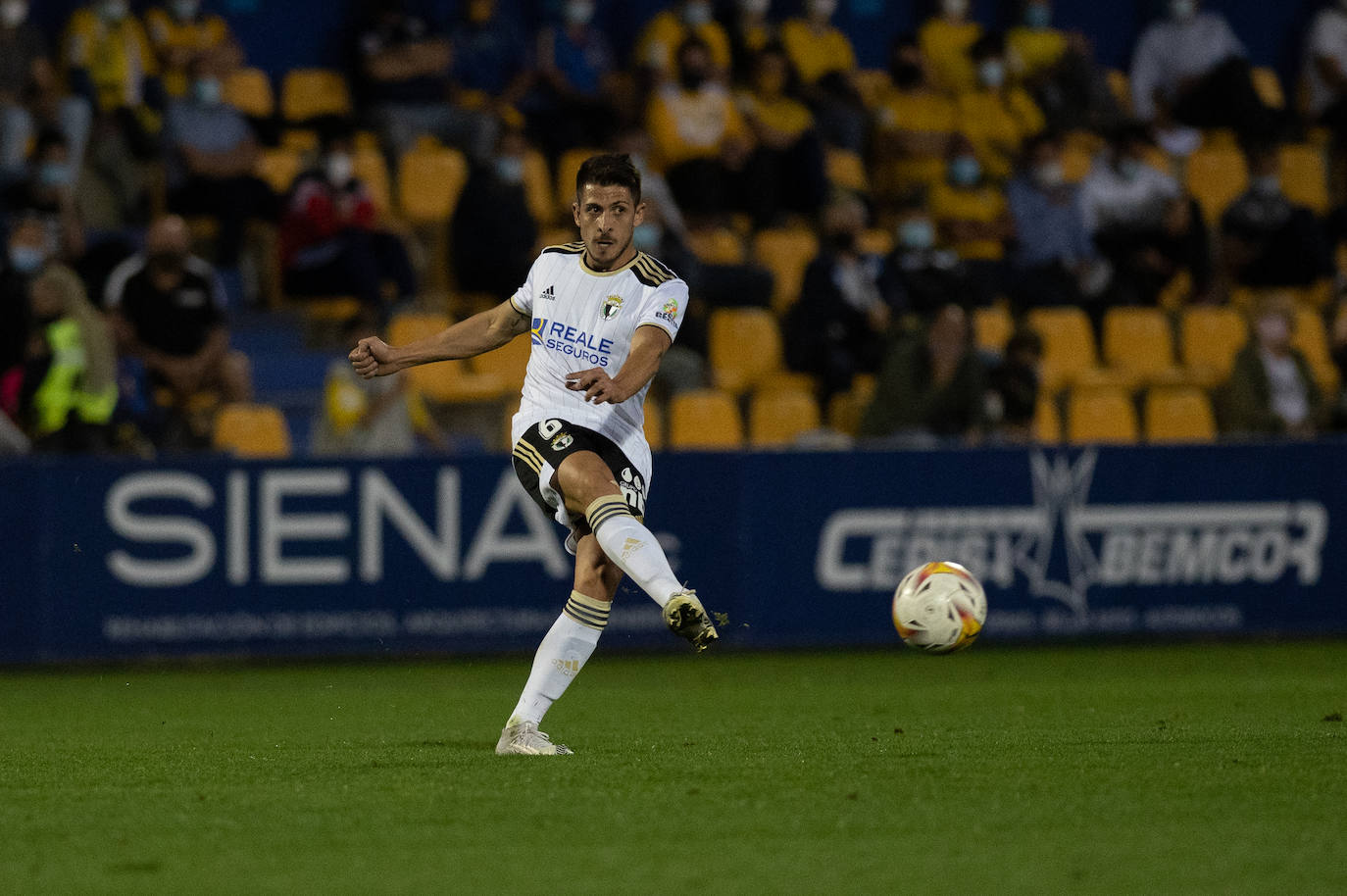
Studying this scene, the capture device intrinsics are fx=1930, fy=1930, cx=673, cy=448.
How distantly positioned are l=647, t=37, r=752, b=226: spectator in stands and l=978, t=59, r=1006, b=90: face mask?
9.49ft

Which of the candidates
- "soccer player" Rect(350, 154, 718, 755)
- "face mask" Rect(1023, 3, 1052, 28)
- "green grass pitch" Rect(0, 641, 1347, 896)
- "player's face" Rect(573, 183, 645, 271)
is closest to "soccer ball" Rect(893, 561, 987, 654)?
"green grass pitch" Rect(0, 641, 1347, 896)

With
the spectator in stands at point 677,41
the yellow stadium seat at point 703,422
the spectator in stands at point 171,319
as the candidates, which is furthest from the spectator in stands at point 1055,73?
the spectator in stands at point 171,319

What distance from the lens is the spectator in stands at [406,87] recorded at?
16.5m

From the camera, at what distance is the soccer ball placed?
25.1 feet

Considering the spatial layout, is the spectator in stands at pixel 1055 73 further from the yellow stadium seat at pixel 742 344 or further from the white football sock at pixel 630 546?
the white football sock at pixel 630 546

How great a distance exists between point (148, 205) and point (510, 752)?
9539 mm

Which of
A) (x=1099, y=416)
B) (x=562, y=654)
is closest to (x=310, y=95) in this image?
(x=1099, y=416)

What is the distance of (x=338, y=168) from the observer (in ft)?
50.4

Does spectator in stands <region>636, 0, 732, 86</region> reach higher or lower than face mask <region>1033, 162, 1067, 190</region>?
higher

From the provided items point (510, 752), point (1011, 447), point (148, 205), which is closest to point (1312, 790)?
point (510, 752)

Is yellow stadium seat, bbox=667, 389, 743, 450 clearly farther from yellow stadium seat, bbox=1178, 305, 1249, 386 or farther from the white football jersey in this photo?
the white football jersey

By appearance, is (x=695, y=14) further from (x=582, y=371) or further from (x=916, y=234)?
(x=582, y=371)

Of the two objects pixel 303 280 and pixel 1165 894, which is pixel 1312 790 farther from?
pixel 303 280

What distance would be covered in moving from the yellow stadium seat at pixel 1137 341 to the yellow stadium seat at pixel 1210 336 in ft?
0.81
